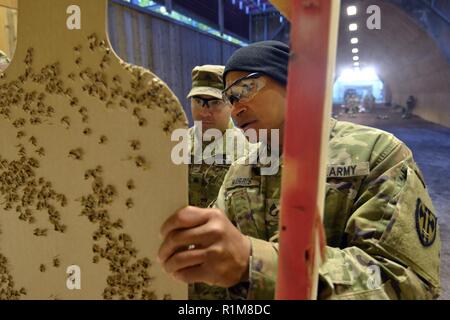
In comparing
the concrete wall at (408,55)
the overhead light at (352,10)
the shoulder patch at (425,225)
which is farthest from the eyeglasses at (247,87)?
the concrete wall at (408,55)

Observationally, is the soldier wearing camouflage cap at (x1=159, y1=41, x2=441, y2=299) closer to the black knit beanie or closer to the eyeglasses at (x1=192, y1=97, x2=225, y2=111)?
the black knit beanie

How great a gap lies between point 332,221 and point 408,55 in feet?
33.4

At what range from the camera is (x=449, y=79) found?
7305 mm

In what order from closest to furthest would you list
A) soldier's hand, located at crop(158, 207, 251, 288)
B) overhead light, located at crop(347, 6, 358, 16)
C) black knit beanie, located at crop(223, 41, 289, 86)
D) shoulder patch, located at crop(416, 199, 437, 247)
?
soldier's hand, located at crop(158, 207, 251, 288)
shoulder patch, located at crop(416, 199, 437, 247)
black knit beanie, located at crop(223, 41, 289, 86)
overhead light, located at crop(347, 6, 358, 16)

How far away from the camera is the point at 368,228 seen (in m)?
0.62

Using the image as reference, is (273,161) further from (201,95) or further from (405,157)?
(201,95)

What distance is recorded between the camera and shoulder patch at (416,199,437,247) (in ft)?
2.06

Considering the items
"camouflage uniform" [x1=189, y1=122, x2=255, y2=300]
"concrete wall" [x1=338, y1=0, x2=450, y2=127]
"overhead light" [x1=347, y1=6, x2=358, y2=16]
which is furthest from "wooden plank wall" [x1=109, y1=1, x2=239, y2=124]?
"concrete wall" [x1=338, y1=0, x2=450, y2=127]

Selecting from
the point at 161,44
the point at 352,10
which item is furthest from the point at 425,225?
the point at 352,10

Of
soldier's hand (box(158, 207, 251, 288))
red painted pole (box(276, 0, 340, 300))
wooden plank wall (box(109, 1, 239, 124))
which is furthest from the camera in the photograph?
wooden plank wall (box(109, 1, 239, 124))

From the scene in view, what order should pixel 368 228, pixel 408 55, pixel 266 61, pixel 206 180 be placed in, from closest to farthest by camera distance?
pixel 368 228 → pixel 266 61 → pixel 206 180 → pixel 408 55

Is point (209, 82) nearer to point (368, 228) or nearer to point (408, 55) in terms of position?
point (368, 228)

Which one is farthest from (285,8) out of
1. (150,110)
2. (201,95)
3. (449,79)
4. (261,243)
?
(449,79)

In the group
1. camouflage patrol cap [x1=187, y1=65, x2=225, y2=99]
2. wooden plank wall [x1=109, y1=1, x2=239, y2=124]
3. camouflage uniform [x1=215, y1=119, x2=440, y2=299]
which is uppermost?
wooden plank wall [x1=109, y1=1, x2=239, y2=124]
